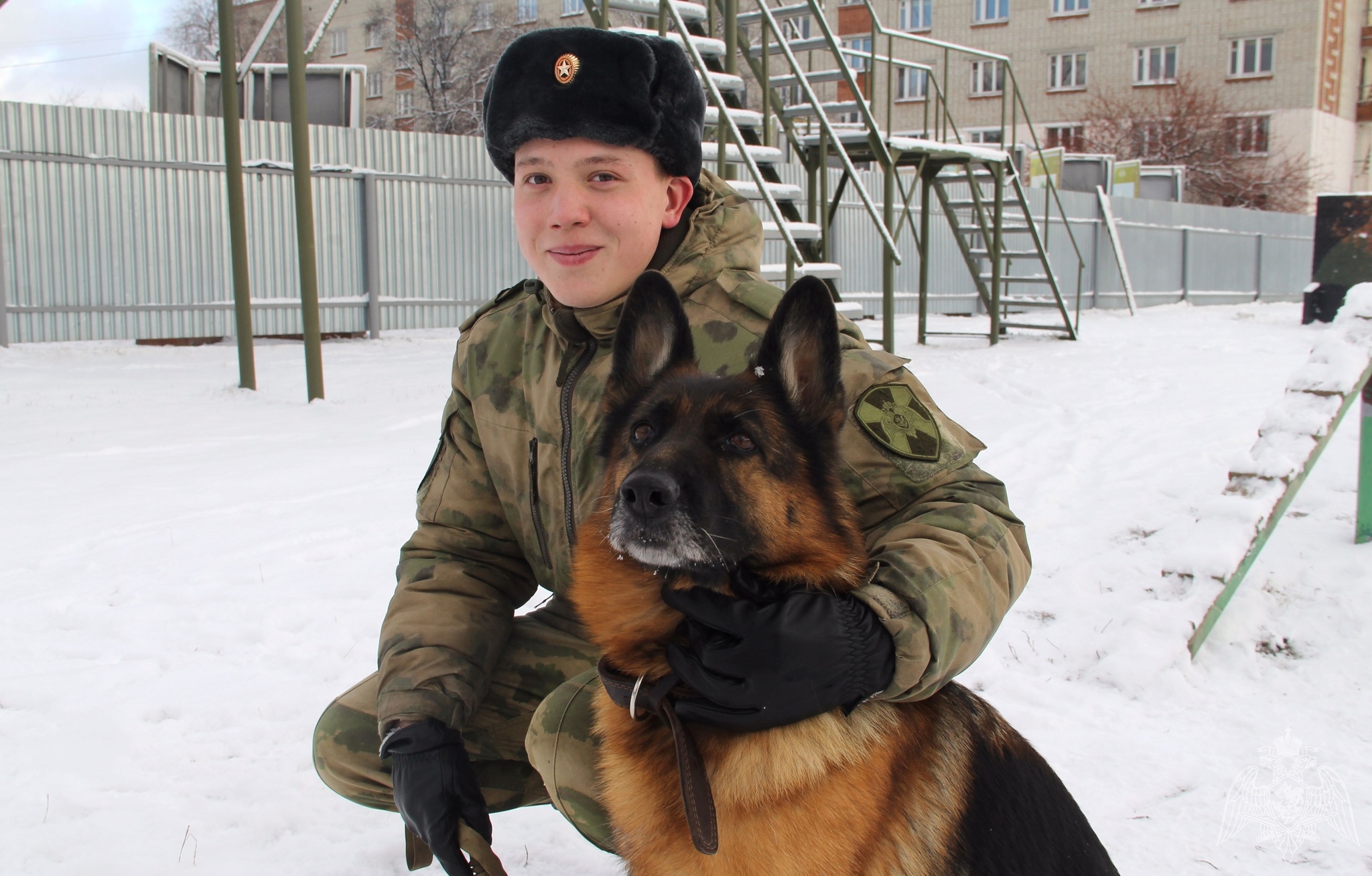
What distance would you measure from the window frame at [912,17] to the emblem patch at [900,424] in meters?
40.3

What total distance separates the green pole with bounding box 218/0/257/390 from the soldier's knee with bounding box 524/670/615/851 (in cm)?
618

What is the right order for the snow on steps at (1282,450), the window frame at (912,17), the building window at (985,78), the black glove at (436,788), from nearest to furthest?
the black glove at (436,788)
the snow on steps at (1282,450)
the building window at (985,78)
the window frame at (912,17)

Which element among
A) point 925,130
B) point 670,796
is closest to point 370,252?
point 925,130

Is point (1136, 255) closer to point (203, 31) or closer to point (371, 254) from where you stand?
point (371, 254)

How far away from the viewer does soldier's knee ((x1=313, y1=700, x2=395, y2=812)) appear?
75.4 inches

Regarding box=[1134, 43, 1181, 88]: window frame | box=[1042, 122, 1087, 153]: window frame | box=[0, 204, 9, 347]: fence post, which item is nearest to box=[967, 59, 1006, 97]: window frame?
box=[1042, 122, 1087, 153]: window frame

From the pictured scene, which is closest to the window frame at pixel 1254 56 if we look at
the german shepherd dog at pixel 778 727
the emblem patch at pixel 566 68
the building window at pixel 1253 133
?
the building window at pixel 1253 133

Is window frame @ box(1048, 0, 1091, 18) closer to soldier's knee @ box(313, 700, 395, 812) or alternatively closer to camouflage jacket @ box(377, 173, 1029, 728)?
camouflage jacket @ box(377, 173, 1029, 728)

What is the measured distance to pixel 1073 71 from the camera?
36.6 m

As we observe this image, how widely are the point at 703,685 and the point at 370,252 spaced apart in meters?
11.5

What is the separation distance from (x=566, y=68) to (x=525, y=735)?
1.38m

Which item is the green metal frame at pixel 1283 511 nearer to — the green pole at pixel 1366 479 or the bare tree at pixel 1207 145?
the green pole at pixel 1366 479

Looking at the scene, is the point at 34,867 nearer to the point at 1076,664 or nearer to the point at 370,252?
the point at 1076,664

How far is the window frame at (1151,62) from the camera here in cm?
3491
